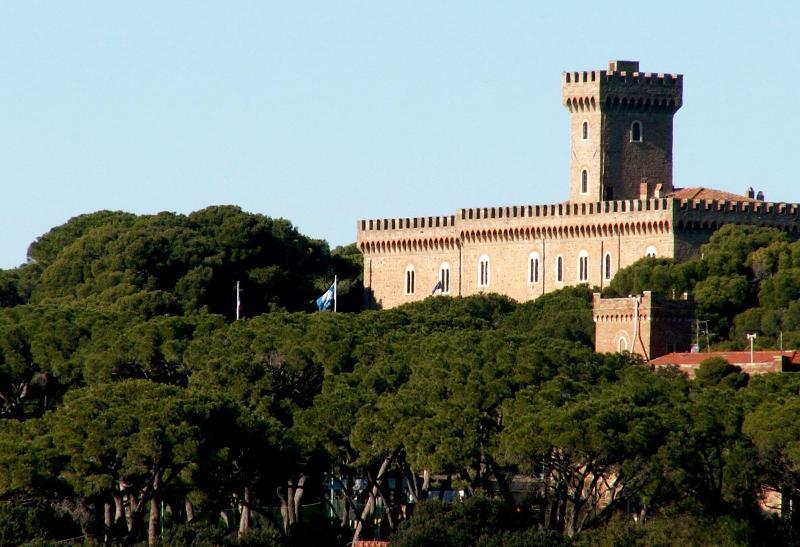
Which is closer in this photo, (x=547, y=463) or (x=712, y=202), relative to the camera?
(x=547, y=463)

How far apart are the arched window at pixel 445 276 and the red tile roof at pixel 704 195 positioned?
34.2ft

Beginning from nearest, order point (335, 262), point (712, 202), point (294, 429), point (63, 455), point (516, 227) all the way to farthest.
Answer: point (63, 455) < point (294, 429) < point (712, 202) < point (516, 227) < point (335, 262)

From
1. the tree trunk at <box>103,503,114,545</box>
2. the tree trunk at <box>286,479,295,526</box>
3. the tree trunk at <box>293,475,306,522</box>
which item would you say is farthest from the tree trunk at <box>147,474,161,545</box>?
the tree trunk at <box>293,475,306,522</box>

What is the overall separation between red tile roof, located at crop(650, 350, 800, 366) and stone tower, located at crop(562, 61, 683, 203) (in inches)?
1003

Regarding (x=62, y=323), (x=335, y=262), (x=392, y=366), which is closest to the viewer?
(x=392, y=366)

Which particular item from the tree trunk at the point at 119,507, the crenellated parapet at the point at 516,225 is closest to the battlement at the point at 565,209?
the crenellated parapet at the point at 516,225

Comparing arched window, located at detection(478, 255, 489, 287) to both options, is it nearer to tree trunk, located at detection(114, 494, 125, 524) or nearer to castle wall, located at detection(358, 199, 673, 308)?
castle wall, located at detection(358, 199, 673, 308)

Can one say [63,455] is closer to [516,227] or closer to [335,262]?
[516,227]

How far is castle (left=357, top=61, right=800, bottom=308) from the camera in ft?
360

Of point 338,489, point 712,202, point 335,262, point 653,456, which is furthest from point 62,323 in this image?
point 335,262

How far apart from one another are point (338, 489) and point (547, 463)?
18.1 m

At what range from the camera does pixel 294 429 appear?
66.8 metres

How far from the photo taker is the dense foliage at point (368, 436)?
6178 centimetres

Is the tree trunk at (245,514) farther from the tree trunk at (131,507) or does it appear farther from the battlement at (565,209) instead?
the battlement at (565,209)
